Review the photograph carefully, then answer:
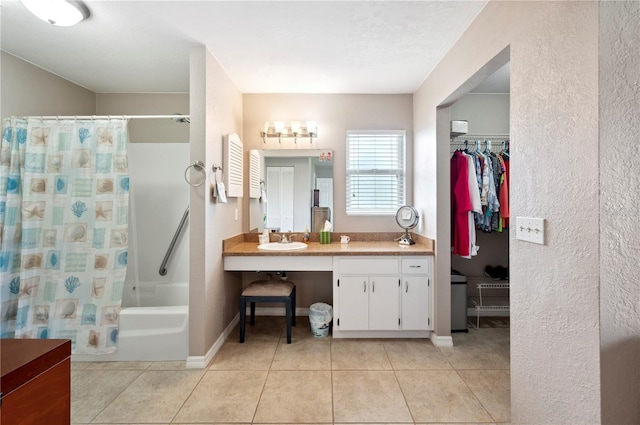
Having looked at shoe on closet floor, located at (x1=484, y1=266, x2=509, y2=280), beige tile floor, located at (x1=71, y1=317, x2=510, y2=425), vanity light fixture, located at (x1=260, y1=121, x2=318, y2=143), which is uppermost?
vanity light fixture, located at (x1=260, y1=121, x2=318, y2=143)

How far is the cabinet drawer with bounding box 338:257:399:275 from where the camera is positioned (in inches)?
104

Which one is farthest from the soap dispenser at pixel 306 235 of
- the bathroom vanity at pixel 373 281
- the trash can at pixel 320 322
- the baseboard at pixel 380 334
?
the baseboard at pixel 380 334

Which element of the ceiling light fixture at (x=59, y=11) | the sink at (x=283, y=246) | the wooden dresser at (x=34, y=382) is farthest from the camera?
the sink at (x=283, y=246)

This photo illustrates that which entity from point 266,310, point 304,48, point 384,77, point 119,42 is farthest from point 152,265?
point 384,77

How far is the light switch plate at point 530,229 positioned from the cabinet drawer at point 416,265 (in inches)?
48.7

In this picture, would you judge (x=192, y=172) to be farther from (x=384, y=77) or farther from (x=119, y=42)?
(x=384, y=77)

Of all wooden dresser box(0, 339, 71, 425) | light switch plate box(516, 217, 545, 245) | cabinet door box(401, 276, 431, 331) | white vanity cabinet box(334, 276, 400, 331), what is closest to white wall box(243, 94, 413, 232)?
cabinet door box(401, 276, 431, 331)

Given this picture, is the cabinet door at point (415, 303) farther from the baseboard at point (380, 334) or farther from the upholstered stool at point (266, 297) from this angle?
the upholstered stool at point (266, 297)

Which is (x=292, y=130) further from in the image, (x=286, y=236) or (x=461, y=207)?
(x=461, y=207)

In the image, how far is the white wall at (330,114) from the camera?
126 inches

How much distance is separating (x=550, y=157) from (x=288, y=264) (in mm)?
2012

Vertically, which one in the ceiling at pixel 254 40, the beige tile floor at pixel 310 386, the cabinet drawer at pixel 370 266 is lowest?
the beige tile floor at pixel 310 386

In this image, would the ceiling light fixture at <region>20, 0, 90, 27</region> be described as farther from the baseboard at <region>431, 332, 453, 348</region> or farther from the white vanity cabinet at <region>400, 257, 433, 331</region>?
the baseboard at <region>431, 332, 453, 348</region>

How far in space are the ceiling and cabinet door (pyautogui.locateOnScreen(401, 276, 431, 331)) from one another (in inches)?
76.3
